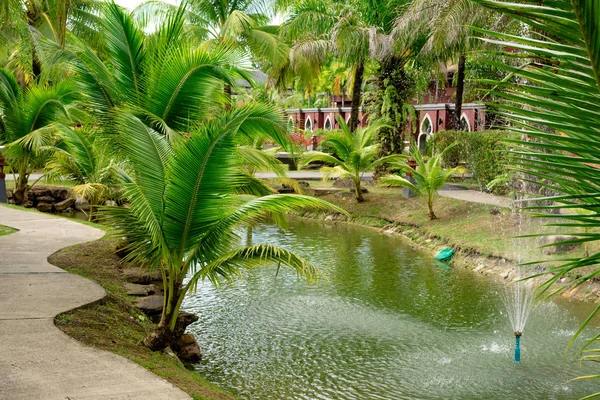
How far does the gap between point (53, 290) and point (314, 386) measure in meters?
3.09

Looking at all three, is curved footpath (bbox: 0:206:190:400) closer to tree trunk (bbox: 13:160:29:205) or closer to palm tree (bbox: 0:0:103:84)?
tree trunk (bbox: 13:160:29:205)

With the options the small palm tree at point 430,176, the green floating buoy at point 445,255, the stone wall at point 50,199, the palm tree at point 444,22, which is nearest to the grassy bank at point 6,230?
the stone wall at point 50,199

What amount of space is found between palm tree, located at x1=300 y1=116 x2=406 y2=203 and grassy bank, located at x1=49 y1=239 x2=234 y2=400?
32.0ft

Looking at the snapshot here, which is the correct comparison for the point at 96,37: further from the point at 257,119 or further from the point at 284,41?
the point at 257,119

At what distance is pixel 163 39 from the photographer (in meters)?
9.09

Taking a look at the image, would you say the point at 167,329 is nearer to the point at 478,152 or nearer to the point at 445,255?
the point at 445,255

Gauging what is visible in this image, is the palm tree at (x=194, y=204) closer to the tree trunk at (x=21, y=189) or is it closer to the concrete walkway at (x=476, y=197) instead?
the concrete walkway at (x=476, y=197)

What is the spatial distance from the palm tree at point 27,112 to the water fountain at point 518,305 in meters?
9.74

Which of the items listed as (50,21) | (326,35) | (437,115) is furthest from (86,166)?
(437,115)

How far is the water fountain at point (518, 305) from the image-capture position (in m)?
8.22

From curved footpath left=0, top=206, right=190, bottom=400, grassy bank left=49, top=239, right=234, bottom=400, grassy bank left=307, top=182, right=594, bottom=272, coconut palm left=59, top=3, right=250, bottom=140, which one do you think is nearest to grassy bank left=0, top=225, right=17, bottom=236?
curved footpath left=0, top=206, right=190, bottom=400

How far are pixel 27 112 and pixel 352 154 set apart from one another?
26.7 ft

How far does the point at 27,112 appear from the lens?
15359 millimetres

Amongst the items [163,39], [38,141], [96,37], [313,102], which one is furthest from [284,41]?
[313,102]
